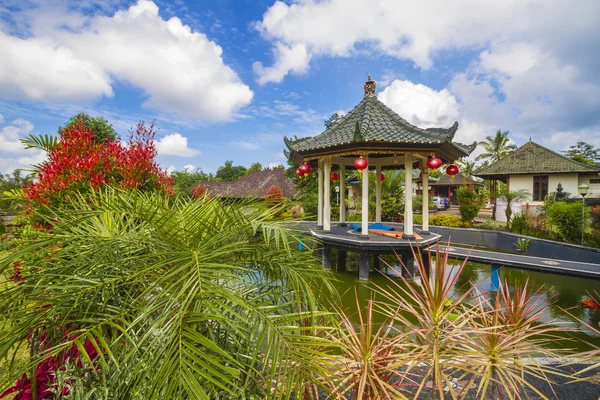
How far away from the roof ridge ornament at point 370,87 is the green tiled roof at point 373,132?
0.09 m

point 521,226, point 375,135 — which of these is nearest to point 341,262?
point 375,135

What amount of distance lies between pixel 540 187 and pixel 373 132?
50.9 feet

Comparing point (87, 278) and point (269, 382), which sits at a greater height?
point (87, 278)

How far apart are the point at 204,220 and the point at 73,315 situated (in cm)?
84

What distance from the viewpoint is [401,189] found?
51.1 feet

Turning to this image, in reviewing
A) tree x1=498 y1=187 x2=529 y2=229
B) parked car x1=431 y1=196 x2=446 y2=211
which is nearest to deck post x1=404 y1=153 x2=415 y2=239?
tree x1=498 y1=187 x2=529 y2=229

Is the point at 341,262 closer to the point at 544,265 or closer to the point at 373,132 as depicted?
the point at 373,132

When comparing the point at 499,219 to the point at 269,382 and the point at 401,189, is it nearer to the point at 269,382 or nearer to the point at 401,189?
the point at 401,189

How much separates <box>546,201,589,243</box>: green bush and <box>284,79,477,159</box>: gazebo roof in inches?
189

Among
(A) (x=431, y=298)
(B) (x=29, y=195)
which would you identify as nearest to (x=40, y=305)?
(A) (x=431, y=298)

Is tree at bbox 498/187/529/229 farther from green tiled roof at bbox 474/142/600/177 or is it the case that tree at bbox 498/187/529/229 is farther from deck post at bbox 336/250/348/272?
deck post at bbox 336/250/348/272

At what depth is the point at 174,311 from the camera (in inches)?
55.6

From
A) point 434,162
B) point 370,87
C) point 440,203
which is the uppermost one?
point 370,87

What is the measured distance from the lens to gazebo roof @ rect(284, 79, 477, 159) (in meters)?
7.00
